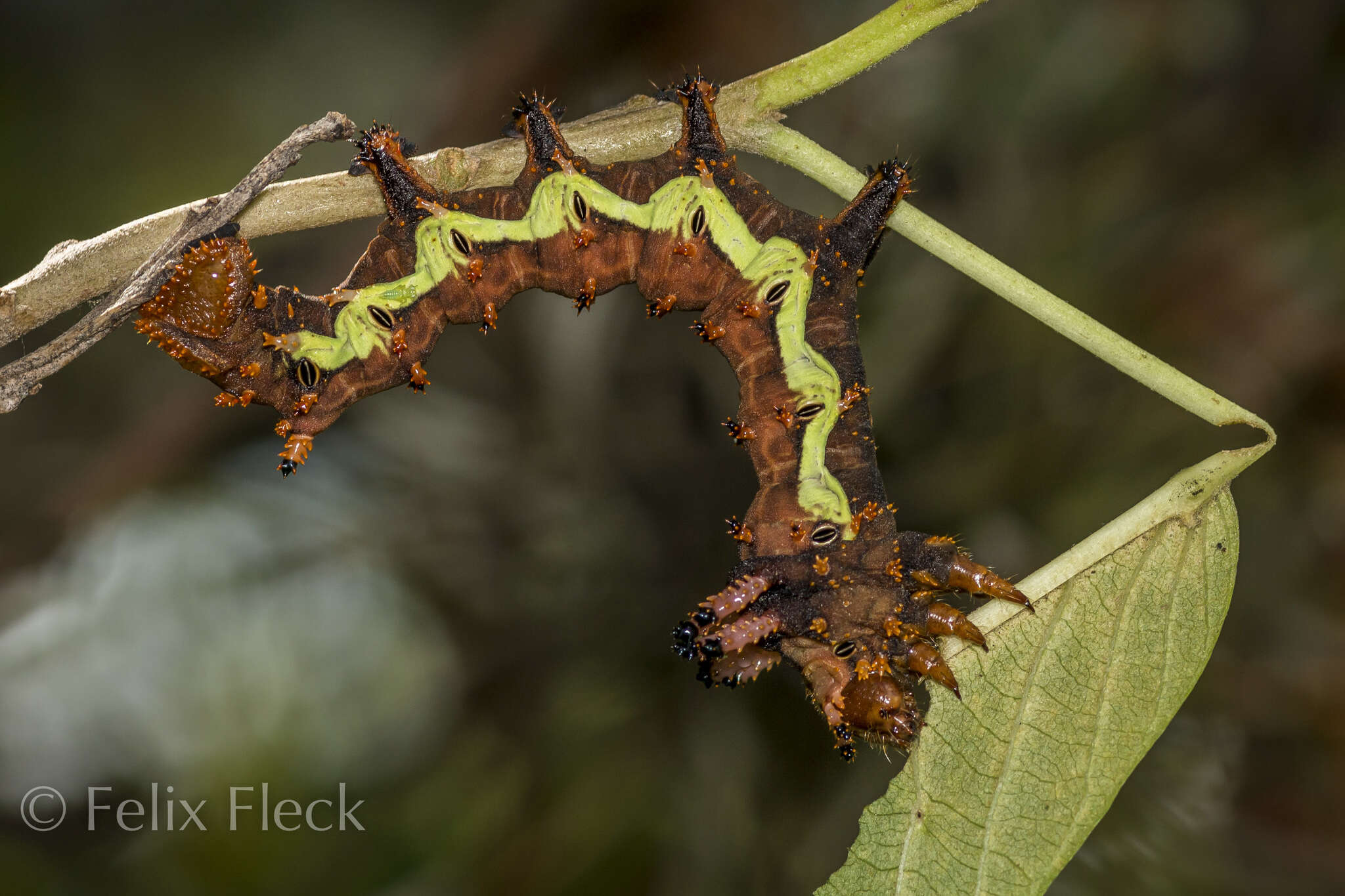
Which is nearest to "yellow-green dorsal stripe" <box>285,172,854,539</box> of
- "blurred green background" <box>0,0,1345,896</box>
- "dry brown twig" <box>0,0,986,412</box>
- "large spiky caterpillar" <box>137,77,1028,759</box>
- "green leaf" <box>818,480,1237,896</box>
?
"large spiky caterpillar" <box>137,77,1028,759</box>

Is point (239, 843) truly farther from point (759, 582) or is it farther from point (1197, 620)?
point (1197, 620)

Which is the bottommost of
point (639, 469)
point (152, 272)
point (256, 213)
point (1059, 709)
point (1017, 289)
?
point (1059, 709)

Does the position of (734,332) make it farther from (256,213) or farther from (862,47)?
(256,213)

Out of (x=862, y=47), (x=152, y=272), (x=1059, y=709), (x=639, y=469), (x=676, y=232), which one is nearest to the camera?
(x=152, y=272)

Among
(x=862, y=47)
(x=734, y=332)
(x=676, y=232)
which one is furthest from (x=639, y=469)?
(x=862, y=47)

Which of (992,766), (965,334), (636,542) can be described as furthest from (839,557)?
(965,334)

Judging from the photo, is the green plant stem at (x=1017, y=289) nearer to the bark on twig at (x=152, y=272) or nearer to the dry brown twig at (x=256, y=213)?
the dry brown twig at (x=256, y=213)

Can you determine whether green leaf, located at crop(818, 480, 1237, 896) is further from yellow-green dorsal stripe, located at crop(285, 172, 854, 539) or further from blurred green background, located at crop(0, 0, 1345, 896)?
blurred green background, located at crop(0, 0, 1345, 896)
